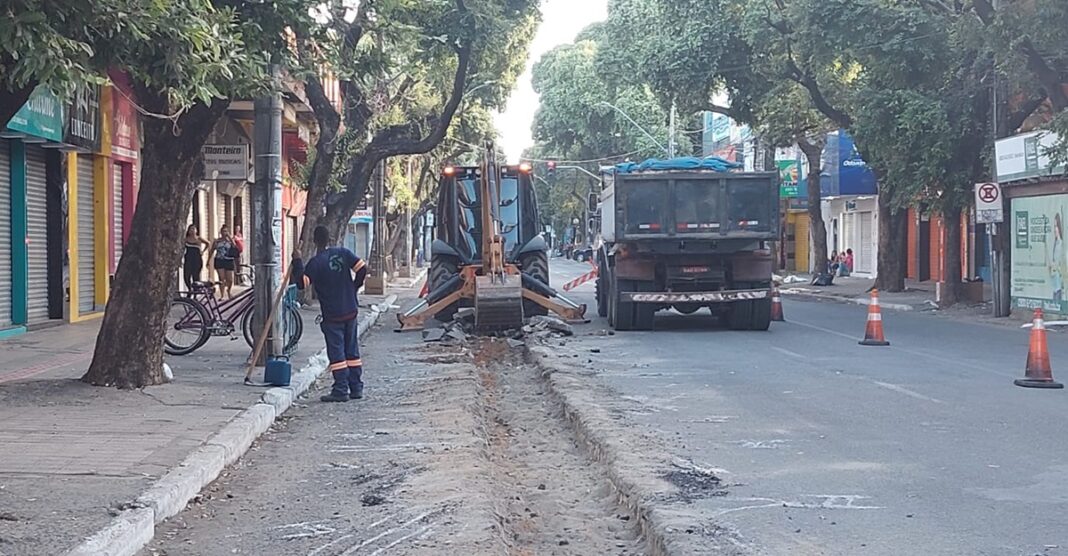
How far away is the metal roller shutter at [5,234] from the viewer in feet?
58.3

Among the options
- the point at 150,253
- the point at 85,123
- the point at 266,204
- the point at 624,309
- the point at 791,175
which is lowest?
the point at 624,309

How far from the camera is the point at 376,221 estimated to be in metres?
34.8

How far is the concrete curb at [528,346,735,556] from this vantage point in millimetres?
6332

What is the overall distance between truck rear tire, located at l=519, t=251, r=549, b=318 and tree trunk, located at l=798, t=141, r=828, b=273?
17.5 meters

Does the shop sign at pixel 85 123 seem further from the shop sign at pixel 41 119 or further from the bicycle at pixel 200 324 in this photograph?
the bicycle at pixel 200 324

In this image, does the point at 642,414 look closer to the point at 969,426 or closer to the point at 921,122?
the point at 969,426

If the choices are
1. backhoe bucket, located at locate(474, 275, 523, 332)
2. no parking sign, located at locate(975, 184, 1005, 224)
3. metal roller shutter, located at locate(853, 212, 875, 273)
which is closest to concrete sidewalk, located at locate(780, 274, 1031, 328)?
no parking sign, located at locate(975, 184, 1005, 224)

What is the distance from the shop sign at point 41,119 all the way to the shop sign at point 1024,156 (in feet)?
54.1

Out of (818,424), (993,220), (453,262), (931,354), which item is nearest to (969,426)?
(818,424)

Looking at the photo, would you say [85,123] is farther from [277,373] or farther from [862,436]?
[862,436]

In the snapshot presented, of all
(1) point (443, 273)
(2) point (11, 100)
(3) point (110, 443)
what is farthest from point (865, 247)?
(2) point (11, 100)

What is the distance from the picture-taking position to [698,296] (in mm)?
19719

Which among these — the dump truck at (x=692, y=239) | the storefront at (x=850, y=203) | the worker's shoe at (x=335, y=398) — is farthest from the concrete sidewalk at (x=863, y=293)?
the worker's shoe at (x=335, y=398)

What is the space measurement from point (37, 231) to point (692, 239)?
33.5ft
